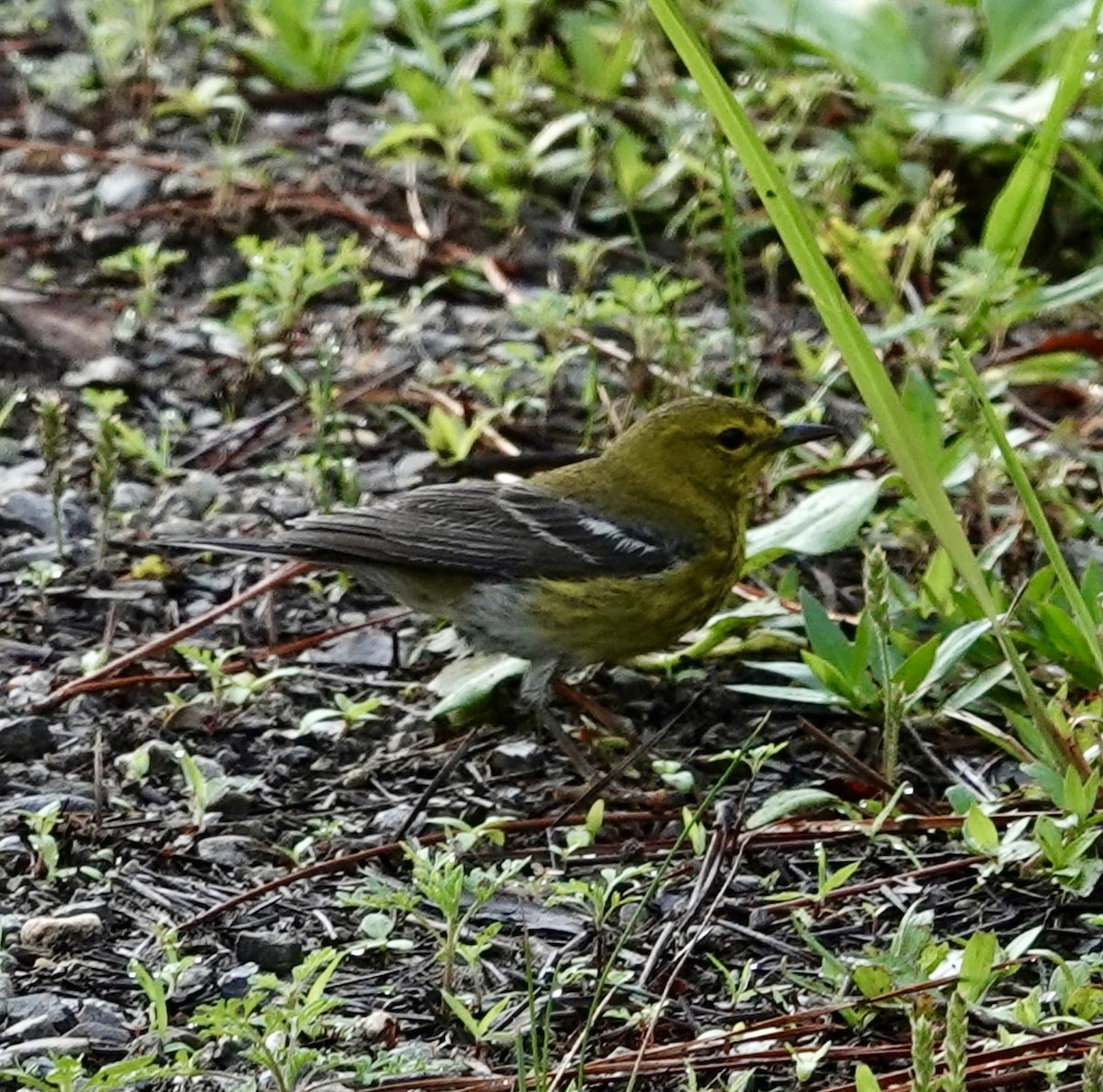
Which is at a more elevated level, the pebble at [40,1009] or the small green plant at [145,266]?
the pebble at [40,1009]

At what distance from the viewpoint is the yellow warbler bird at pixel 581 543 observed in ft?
17.2

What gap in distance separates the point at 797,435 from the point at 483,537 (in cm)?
90

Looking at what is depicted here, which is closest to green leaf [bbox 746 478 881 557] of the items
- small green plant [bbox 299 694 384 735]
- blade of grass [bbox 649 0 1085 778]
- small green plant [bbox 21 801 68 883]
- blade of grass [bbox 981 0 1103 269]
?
blade of grass [bbox 981 0 1103 269]

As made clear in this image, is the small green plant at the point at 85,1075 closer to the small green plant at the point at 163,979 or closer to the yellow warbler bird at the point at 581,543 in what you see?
the small green plant at the point at 163,979

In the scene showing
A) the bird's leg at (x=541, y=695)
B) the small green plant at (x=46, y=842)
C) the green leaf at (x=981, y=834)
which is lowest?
the bird's leg at (x=541, y=695)

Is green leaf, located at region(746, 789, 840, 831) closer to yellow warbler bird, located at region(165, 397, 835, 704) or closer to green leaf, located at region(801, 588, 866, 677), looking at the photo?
green leaf, located at region(801, 588, 866, 677)

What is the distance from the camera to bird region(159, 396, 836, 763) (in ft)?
17.2

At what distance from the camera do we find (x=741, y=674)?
5.38 metres

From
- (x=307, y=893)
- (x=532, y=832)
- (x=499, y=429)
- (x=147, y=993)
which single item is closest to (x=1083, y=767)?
(x=532, y=832)

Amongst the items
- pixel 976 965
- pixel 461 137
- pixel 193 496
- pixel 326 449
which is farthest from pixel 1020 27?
pixel 976 965

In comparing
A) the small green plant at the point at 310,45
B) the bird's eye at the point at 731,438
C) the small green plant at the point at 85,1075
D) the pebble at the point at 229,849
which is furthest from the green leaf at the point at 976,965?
the small green plant at the point at 310,45

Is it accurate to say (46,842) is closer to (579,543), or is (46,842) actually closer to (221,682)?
(221,682)

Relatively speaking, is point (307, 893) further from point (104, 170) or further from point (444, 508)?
point (104, 170)

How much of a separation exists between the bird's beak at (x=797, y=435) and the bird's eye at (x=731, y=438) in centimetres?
8
